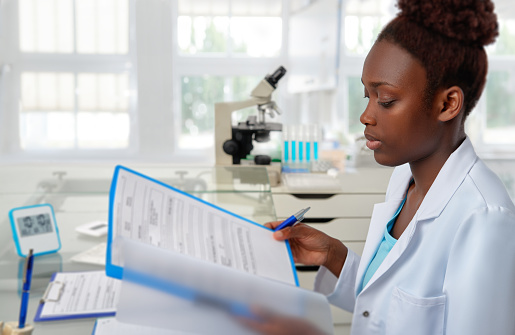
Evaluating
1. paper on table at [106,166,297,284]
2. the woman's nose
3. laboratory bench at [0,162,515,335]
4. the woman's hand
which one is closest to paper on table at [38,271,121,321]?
laboratory bench at [0,162,515,335]

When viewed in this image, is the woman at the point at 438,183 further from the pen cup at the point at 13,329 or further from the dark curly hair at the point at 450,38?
the pen cup at the point at 13,329

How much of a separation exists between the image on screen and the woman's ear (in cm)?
105

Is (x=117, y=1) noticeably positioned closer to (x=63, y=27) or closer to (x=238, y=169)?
(x=63, y=27)

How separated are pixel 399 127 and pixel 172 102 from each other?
9.81 ft

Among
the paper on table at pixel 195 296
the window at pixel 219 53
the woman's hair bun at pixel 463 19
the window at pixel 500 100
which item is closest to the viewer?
the paper on table at pixel 195 296

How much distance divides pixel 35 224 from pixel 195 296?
899 millimetres

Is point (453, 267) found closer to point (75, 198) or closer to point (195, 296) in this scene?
point (195, 296)

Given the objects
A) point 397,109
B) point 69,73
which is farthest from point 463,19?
point 69,73

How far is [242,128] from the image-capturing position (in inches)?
110

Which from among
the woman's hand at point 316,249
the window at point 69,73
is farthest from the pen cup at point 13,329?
the window at point 69,73

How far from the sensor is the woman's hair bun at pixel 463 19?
0.78m

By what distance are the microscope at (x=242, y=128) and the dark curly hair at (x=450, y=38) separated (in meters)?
1.91

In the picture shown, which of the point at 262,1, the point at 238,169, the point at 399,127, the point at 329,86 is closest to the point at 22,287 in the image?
the point at 238,169

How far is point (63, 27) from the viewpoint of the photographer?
144 inches
